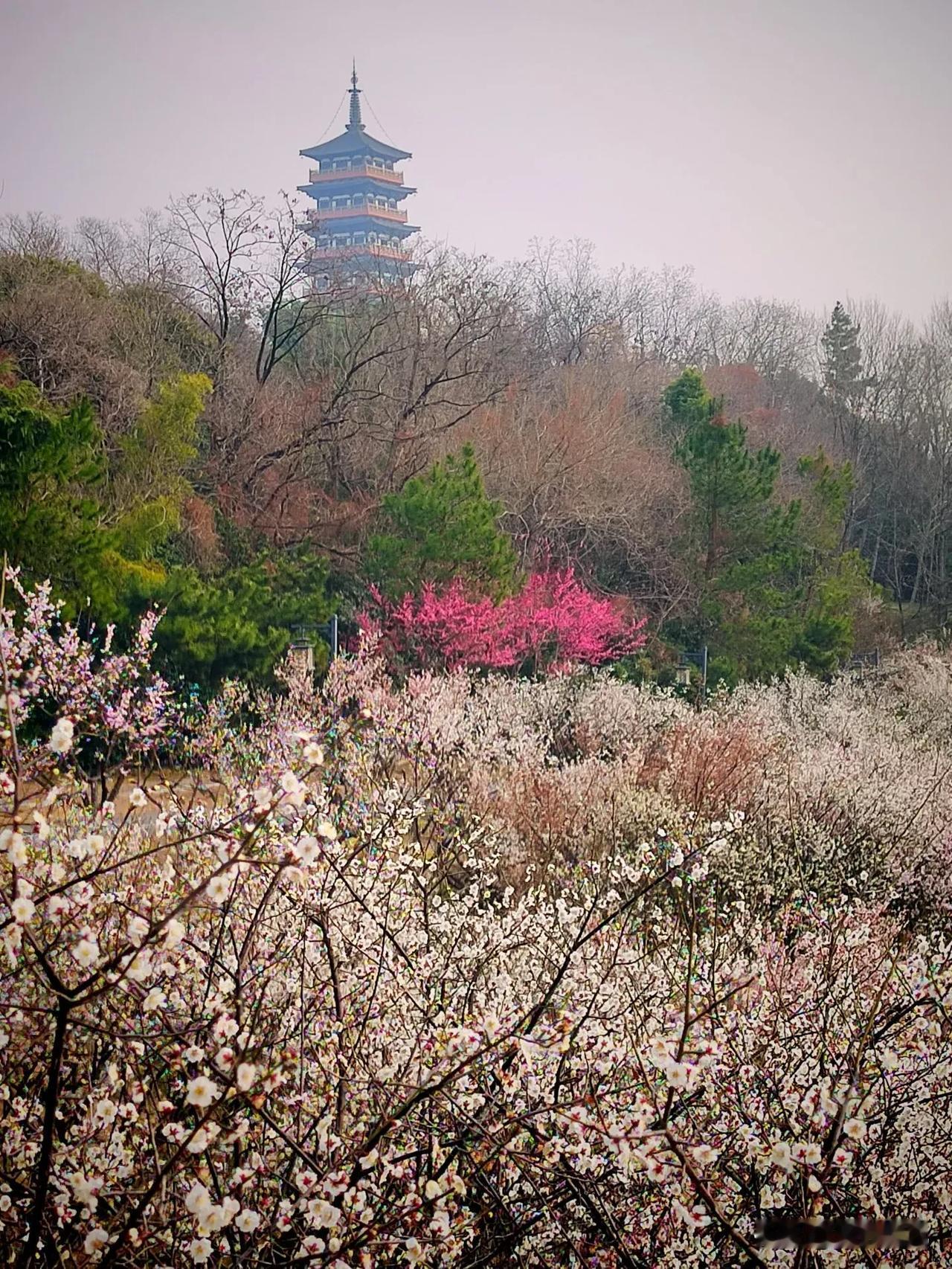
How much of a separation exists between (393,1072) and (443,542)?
1138 cm

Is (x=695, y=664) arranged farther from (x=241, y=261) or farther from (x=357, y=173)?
(x=357, y=173)

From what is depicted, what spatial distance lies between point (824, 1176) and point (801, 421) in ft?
A: 109

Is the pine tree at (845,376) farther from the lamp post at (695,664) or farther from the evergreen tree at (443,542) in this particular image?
the evergreen tree at (443,542)

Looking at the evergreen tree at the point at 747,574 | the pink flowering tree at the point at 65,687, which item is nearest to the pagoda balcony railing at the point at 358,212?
the evergreen tree at the point at 747,574

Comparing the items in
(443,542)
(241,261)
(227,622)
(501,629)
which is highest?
(241,261)

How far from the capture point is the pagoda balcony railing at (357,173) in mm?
61219

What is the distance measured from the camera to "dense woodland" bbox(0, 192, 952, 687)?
517 inches

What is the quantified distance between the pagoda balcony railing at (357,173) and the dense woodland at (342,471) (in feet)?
119

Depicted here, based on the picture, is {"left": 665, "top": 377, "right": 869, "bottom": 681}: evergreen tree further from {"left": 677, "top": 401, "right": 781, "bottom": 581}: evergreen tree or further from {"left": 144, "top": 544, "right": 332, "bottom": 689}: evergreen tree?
{"left": 144, "top": 544, "right": 332, "bottom": 689}: evergreen tree

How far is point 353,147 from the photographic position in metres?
62.1

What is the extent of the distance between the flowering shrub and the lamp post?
1110 cm

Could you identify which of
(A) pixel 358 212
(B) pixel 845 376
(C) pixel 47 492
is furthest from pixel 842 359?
(A) pixel 358 212

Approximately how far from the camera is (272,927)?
14.4ft

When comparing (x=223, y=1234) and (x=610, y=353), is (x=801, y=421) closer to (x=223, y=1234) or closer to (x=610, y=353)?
(x=610, y=353)
